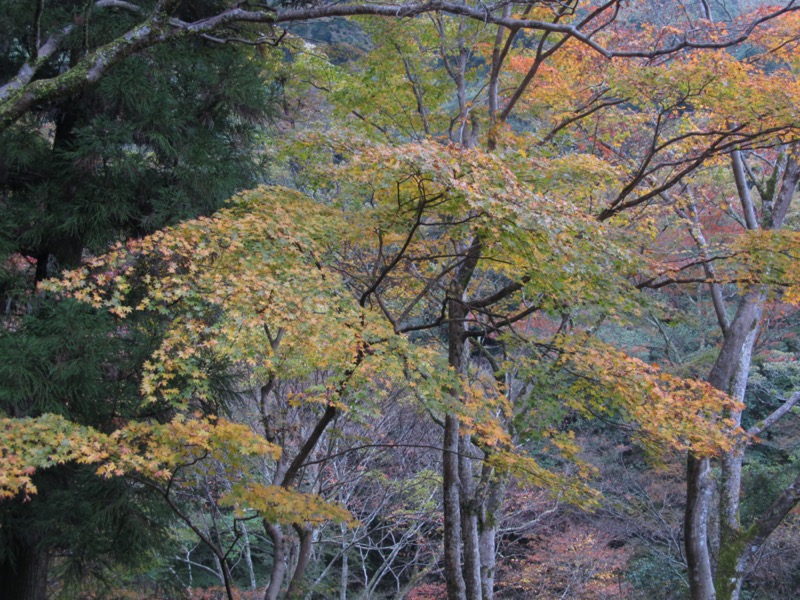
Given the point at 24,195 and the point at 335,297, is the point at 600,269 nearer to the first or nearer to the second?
the point at 335,297

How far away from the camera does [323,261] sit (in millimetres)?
4855

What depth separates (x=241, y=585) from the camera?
35.7ft

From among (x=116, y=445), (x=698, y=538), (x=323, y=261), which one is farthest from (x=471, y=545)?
(x=116, y=445)

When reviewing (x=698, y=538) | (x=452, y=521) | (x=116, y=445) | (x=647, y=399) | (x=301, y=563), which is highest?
(x=647, y=399)

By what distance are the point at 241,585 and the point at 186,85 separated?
8954mm

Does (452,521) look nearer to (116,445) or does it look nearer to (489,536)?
(489,536)

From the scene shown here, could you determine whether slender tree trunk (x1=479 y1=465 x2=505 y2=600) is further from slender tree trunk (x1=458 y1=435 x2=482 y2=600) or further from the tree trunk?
the tree trunk

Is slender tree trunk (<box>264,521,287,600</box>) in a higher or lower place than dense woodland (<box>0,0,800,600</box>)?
lower

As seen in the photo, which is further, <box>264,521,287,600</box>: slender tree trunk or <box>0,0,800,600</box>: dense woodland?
<box>264,521,287,600</box>: slender tree trunk

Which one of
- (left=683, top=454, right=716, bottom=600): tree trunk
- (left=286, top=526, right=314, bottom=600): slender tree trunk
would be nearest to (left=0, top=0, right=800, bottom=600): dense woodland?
(left=683, top=454, right=716, bottom=600): tree trunk

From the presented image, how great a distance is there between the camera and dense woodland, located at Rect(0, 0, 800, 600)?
157 inches

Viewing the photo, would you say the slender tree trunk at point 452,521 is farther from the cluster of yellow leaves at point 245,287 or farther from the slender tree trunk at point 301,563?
the cluster of yellow leaves at point 245,287

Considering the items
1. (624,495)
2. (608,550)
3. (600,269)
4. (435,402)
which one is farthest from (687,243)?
(435,402)

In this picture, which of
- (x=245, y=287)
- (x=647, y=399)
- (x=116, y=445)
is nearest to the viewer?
(x=116, y=445)
